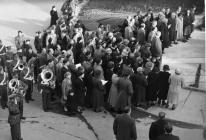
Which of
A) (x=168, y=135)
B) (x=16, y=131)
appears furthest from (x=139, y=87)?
(x=168, y=135)

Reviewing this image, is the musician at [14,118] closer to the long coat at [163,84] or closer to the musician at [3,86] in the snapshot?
the musician at [3,86]

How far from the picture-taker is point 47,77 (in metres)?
14.2

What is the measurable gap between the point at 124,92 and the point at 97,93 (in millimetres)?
1060

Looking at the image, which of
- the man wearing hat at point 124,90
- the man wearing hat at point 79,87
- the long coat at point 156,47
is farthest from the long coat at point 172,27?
the man wearing hat at point 79,87

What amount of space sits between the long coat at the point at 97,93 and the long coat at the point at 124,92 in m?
0.64

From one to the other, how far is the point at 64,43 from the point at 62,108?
3.99 meters

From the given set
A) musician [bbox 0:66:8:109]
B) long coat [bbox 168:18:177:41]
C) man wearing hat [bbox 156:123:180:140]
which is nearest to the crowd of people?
musician [bbox 0:66:8:109]

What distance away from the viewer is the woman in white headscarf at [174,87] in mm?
13914

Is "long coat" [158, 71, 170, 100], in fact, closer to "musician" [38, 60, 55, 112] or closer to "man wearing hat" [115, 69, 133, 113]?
"man wearing hat" [115, 69, 133, 113]

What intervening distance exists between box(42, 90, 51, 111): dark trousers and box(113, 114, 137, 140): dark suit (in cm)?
404

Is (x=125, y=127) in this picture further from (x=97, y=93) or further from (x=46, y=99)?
(x=46, y=99)

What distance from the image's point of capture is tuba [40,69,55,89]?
1412 centimetres

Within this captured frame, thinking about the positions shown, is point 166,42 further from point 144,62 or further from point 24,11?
point 24,11

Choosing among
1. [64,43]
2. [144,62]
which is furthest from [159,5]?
[144,62]
